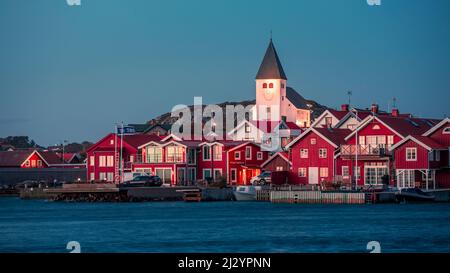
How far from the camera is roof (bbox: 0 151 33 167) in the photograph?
373 ft

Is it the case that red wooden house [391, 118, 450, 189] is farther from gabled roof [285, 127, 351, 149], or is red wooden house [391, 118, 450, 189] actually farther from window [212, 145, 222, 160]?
window [212, 145, 222, 160]

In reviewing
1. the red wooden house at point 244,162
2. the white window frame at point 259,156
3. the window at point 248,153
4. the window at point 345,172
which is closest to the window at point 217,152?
the red wooden house at point 244,162

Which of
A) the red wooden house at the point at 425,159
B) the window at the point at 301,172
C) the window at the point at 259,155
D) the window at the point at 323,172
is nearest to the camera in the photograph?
the red wooden house at the point at 425,159

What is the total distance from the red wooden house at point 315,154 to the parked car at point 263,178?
340cm

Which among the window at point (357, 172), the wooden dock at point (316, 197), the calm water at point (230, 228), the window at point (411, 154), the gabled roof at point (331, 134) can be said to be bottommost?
the calm water at point (230, 228)

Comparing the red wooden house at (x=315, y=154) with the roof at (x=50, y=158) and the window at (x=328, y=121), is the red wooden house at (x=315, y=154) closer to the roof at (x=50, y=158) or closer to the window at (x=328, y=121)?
the window at (x=328, y=121)

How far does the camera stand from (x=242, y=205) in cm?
7075

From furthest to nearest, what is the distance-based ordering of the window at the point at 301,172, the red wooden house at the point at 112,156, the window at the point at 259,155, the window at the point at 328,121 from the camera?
the red wooden house at the point at 112,156 < the window at the point at 328,121 < the window at the point at 259,155 < the window at the point at 301,172

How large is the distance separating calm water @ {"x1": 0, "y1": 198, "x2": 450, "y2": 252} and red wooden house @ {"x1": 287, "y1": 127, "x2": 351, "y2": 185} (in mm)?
9175

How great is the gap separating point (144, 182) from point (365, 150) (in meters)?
19.4

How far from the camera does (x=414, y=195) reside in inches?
2653

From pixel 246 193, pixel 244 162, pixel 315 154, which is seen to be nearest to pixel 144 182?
pixel 246 193

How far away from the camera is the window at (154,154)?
90.4 m

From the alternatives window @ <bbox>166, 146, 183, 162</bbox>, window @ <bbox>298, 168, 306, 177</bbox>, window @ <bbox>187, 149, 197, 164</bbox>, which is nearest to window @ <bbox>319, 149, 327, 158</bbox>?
window @ <bbox>298, 168, 306, 177</bbox>
